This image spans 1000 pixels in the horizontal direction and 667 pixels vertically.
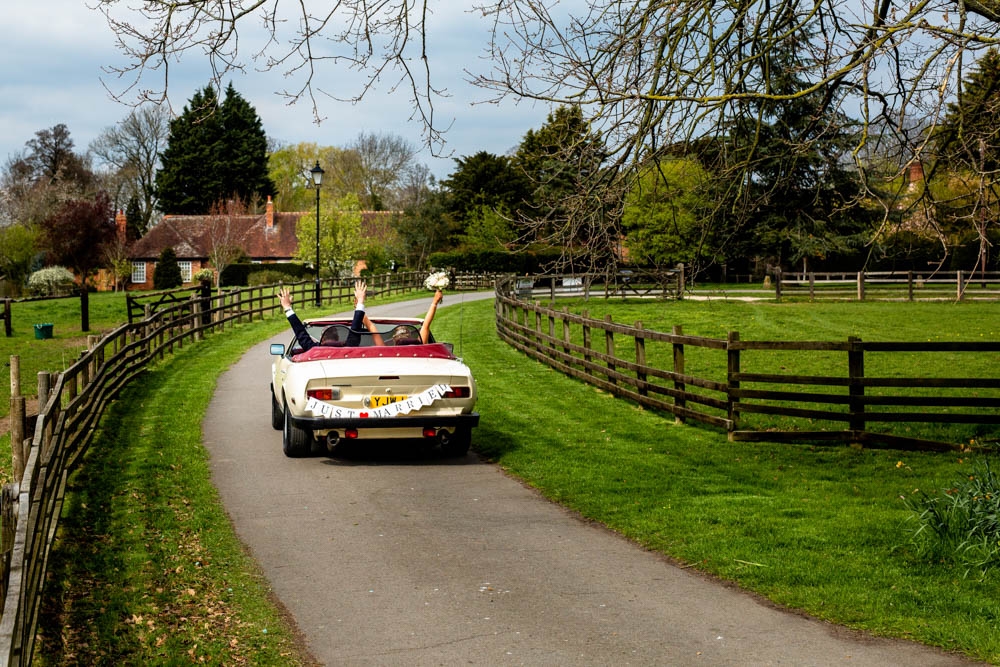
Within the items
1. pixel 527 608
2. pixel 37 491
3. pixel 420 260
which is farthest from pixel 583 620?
pixel 420 260

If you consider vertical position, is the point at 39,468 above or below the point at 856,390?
above

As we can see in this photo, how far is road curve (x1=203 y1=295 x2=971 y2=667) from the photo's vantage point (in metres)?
5.60

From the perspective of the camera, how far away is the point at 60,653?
5.57 m

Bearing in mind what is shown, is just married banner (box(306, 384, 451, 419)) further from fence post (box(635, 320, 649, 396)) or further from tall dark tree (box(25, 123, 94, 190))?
tall dark tree (box(25, 123, 94, 190))

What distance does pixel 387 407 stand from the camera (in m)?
10.8

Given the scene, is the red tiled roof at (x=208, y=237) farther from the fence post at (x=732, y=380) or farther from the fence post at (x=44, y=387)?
the fence post at (x=44, y=387)

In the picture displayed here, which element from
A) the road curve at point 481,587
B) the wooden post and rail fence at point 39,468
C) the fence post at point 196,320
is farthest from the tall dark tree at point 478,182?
the road curve at point 481,587

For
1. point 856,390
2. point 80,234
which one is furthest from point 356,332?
point 80,234

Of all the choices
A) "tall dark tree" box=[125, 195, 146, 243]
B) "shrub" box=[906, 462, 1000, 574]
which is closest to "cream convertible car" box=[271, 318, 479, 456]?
"shrub" box=[906, 462, 1000, 574]

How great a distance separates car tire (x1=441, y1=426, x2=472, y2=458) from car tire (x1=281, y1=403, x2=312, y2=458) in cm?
150

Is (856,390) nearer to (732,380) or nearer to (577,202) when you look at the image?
(732,380)

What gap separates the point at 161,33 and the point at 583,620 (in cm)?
567

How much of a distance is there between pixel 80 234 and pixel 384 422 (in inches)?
2381

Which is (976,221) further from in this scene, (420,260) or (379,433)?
(420,260)
